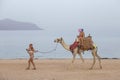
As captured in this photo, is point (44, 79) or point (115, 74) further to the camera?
point (115, 74)

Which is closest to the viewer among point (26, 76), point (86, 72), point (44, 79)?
point (44, 79)

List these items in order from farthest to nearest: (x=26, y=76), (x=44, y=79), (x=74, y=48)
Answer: (x=74, y=48)
(x=26, y=76)
(x=44, y=79)

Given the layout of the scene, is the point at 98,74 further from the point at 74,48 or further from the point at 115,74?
the point at 74,48

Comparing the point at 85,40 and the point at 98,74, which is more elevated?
the point at 85,40

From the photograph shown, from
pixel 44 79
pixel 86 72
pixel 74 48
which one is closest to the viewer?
pixel 44 79

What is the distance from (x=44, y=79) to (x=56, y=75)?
1840 millimetres

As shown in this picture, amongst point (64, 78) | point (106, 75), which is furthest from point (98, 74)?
point (64, 78)

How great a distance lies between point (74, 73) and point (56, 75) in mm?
1171

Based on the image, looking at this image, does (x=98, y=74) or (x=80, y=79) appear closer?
(x=80, y=79)

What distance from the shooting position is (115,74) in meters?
21.9

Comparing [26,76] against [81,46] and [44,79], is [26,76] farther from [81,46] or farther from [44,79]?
[81,46]

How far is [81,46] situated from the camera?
79.7 feet

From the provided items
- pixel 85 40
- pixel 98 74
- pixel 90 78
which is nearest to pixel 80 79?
pixel 90 78

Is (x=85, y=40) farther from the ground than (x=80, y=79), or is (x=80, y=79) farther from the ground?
(x=85, y=40)
